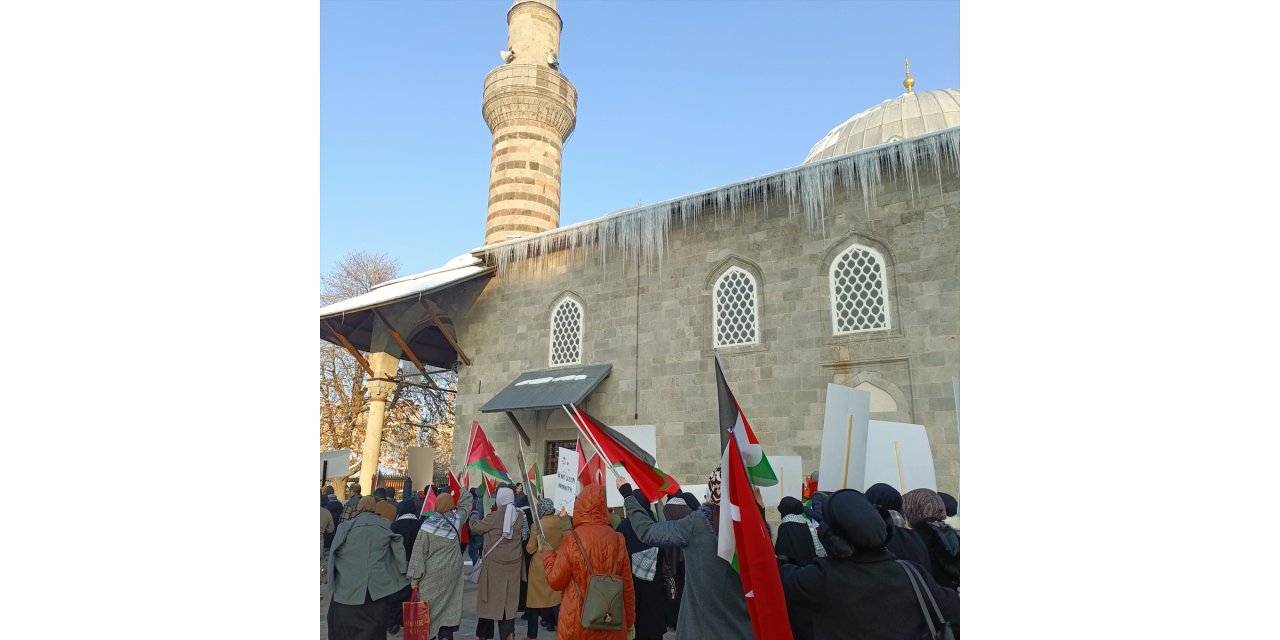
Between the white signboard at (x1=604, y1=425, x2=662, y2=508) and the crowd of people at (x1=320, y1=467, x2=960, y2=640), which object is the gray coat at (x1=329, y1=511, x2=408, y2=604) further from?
the white signboard at (x1=604, y1=425, x2=662, y2=508)

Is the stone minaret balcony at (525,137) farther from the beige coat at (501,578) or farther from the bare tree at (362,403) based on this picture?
the beige coat at (501,578)

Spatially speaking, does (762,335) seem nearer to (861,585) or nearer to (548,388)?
(548,388)

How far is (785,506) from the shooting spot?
395cm

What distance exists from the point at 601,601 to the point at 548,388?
9080mm

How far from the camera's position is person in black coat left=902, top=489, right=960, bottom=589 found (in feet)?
12.2

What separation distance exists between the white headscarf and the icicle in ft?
Result: 22.9

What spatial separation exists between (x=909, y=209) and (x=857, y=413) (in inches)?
260

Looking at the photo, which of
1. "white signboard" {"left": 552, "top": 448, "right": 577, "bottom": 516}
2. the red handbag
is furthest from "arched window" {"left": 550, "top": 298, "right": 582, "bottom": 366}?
the red handbag

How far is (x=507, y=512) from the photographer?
5.87m

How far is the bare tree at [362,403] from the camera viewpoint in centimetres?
2234

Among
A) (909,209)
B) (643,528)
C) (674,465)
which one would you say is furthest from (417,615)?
(909,209)

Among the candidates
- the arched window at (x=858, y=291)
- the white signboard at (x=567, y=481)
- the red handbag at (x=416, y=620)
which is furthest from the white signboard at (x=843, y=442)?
the arched window at (x=858, y=291)

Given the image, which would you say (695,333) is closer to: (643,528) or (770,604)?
(643,528)

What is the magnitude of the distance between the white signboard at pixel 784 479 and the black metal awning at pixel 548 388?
16.0 ft
